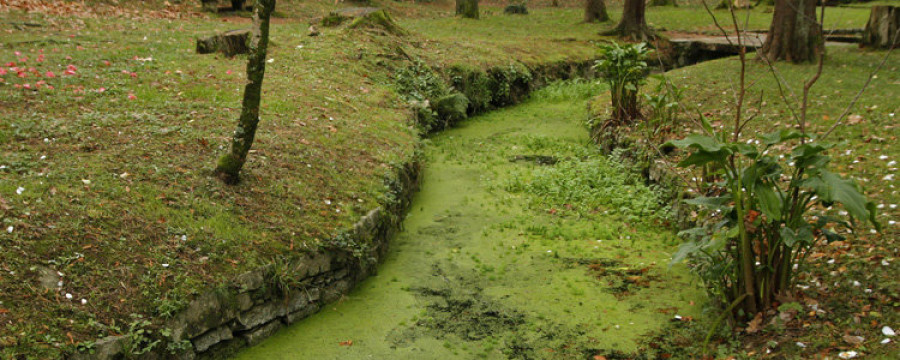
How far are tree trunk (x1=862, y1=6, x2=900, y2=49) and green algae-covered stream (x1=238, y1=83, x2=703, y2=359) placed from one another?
5.48 metres

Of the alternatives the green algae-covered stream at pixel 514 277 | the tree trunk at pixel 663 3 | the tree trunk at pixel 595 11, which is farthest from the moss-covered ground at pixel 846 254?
the tree trunk at pixel 663 3

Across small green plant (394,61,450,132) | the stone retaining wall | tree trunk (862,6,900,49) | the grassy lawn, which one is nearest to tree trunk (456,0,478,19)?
the grassy lawn

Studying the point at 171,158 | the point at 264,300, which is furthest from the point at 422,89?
the point at 264,300

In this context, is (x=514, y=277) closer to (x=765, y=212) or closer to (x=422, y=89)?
(x=765, y=212)

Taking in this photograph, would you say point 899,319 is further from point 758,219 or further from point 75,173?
point 75,173

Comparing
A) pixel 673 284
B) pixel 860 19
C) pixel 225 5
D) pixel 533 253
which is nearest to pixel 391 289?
pixel 533 253

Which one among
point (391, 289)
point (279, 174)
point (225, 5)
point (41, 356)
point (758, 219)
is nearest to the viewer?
point (41, 356)

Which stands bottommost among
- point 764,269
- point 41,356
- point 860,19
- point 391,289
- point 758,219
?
point 391,289

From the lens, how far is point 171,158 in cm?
529

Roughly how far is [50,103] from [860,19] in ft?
60.5

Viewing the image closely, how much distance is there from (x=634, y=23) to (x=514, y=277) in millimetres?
12562

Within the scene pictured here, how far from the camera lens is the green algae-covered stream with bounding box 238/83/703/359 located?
14.1 ft

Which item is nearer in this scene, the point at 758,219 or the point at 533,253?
the point at 758,219

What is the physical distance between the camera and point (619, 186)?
7.20 metres
